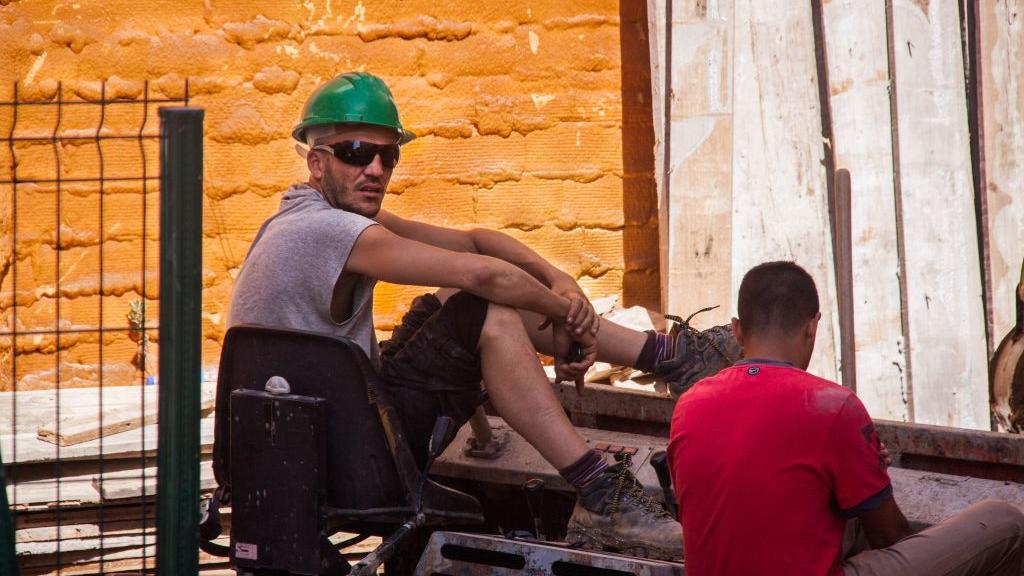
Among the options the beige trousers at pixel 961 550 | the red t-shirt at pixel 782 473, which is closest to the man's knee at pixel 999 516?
the beige trousers at pixel 961 550

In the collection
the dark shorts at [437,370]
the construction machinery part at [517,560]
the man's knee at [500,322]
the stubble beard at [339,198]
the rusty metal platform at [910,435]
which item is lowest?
the construction machinery part at [517,560]

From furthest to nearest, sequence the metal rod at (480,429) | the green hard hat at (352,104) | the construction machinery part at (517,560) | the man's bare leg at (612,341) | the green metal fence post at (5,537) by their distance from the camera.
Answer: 1. the man's bare leg at (612,341)
2. the metal rod at (480,429)
3. the green hard hat at (352,104)
4. the construction machinery part at (517,560)
5. the green metal fence post at (5,537)

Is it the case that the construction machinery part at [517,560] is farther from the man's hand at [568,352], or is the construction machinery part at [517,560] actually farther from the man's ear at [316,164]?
the man's ear at [316,164]

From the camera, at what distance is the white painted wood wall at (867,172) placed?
5.20 meters

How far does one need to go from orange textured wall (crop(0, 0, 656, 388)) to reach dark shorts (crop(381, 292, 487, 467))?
228 cm

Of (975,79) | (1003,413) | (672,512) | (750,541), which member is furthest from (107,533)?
(975,79)

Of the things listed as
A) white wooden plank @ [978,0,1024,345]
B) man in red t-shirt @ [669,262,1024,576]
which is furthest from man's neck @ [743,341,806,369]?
white wooden plank @ [978,0,1024,345]

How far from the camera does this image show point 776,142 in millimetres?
5352

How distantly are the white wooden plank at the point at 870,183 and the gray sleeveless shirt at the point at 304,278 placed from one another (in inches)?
101

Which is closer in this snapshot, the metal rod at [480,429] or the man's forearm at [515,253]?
the metal rod at [480,429]

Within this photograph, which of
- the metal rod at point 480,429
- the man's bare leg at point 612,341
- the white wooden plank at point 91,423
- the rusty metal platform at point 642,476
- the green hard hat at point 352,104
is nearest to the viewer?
the rusty metal platform at point 642,476

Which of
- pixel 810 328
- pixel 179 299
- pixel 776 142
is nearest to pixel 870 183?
pixel 776 142

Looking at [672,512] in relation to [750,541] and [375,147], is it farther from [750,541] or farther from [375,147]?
[375,147]

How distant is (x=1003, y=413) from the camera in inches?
158
